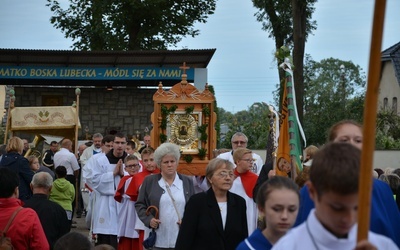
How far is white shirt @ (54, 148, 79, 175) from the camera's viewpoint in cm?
Result: 1859

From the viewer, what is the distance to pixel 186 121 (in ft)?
43.7

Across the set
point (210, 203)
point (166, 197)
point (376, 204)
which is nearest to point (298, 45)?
point (166, 197)

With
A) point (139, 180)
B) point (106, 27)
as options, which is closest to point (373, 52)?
point (139, 180)

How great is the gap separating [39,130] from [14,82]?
390 inches

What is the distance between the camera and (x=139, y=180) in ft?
35.7

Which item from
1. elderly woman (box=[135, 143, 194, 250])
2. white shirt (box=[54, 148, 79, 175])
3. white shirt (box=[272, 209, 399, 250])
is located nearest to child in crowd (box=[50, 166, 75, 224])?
elderly woman (box=[135, 143, 194, 250])

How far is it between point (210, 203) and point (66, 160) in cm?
1097

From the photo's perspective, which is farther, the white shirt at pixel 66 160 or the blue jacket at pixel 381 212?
the white shirt at pixel 66 160

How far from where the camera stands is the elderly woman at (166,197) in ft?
31.7

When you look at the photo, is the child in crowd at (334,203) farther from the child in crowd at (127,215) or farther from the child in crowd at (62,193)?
the child in crowd at (62,193)

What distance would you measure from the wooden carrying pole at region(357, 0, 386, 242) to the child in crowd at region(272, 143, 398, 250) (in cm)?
30

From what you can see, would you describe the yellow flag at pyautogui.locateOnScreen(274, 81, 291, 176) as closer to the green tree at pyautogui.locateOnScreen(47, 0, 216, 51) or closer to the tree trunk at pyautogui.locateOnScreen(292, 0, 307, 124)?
the tree trunk at pyautogui.locateOnScreen(292, 0, 307, 124)

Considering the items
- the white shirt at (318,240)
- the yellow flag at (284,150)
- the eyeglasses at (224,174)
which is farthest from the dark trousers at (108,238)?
the white shirt at (318,240)

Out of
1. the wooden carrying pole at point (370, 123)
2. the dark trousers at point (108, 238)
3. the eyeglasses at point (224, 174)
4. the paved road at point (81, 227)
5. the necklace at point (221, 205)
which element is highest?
the wooden carrying pole at point (370, 123)
